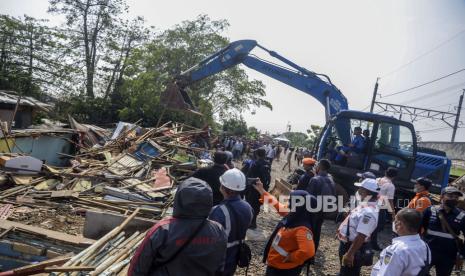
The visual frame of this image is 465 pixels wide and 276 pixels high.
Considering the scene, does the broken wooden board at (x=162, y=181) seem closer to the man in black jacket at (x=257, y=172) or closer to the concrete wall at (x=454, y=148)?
the man in black jacket at (x=257, y=172)

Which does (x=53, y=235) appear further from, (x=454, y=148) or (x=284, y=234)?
(x=454, y=148)

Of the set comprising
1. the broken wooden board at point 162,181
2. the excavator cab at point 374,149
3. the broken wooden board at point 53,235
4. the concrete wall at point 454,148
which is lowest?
the broken wooden board at point 53,235

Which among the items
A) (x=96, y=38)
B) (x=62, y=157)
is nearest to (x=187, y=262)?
(x=62, y=157)

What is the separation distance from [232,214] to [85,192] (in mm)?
5747

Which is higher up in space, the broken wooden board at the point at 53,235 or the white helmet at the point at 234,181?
the white helmet at the point at 234,181

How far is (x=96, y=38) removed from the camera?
26.5 meters

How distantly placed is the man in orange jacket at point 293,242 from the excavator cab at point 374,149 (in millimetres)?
6026

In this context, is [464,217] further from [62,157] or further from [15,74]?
[15,74]

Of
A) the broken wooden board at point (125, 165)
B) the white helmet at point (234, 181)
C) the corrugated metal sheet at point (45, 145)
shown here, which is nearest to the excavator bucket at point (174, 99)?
the broken wooden board at point (125, 165)

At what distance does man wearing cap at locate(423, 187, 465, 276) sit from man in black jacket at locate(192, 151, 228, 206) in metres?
2.99

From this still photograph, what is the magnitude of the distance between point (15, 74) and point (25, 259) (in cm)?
A: 2165

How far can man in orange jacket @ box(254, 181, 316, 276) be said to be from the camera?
3.33m

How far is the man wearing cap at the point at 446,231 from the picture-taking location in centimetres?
481

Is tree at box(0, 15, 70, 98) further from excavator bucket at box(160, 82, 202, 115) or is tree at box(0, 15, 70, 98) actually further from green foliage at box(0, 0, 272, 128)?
excavator bucket at box(160, 82, 202, 115)
